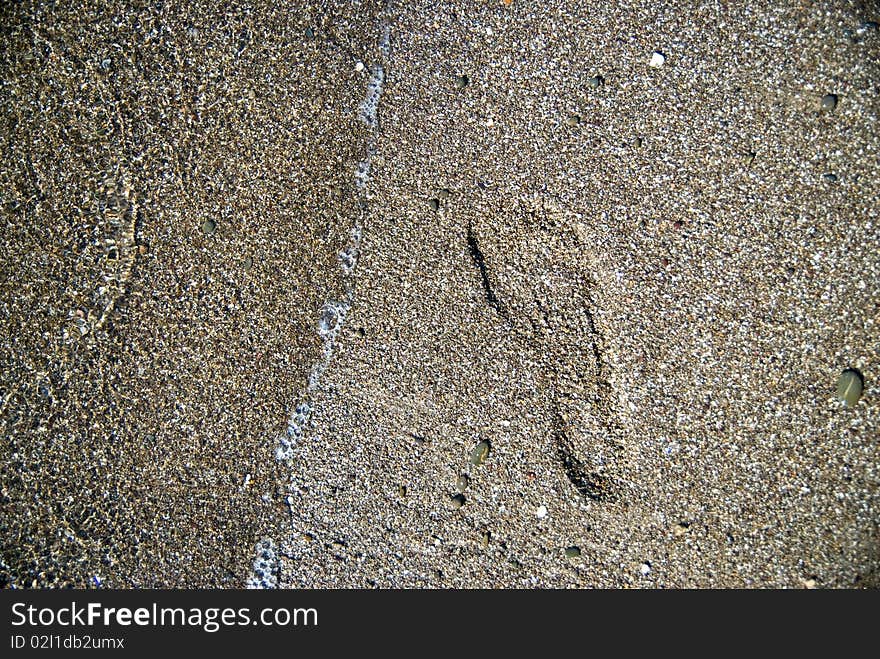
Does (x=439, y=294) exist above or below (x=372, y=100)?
below

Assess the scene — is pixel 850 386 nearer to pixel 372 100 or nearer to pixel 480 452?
pixel 480 452

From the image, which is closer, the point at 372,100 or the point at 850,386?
the point at 850,386

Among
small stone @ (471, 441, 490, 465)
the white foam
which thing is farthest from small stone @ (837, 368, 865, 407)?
the white foam

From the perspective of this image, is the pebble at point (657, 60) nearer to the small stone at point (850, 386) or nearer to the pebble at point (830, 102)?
the pebble at point (830, 102)

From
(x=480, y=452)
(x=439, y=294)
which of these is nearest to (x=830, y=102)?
(x=439, y=294)

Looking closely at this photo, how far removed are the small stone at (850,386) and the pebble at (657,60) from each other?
112 cm

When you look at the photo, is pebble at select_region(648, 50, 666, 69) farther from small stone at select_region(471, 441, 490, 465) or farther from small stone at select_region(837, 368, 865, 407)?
A: small stone at select_region(471, 441, 490, 465)

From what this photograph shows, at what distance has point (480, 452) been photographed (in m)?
1.90

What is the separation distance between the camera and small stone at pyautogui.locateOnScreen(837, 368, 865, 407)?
180 cm

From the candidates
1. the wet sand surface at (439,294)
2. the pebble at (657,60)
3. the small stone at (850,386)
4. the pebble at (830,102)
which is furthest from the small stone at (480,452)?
the pebble at (830,102)

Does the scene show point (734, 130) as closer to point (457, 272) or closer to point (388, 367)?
point (457, 272)

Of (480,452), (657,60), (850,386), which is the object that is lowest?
(480,452)

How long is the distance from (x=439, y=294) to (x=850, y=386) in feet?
4.24

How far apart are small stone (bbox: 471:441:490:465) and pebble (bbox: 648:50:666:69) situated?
1.34 m
